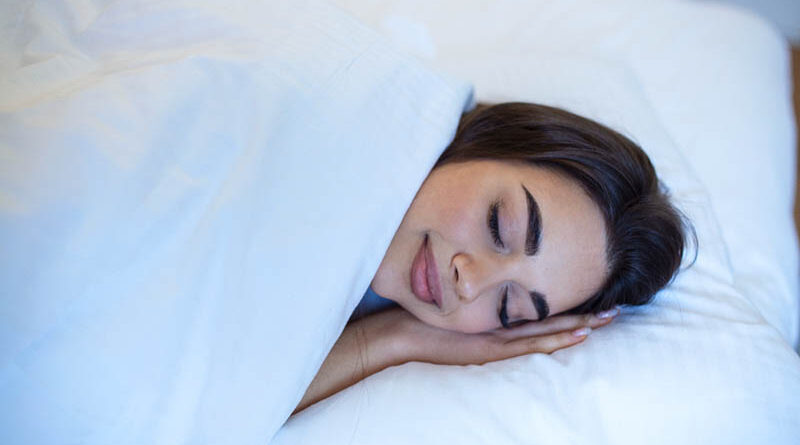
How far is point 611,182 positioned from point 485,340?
0.35 metres

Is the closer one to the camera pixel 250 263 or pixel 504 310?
pixel 250 263

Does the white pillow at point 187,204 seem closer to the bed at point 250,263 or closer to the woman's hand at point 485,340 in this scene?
the bed at point 250,263

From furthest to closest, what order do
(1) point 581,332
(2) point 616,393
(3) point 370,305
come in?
1. (3) point 370,305
2. (1) point 581,332
3. (2) point 616,393

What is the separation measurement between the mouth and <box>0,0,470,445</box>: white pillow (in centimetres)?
8

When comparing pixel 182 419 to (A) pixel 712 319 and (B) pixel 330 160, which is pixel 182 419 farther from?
(A) pixel 712 319

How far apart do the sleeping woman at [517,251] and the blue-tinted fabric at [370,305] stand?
1.8 inches

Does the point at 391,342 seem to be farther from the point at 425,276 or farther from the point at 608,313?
the point at 608,313

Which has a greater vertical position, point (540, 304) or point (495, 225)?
point (495, 225)

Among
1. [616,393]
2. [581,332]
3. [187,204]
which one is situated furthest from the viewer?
[581,332]

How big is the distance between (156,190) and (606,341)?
27.6 inches

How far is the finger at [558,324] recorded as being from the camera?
1017mm

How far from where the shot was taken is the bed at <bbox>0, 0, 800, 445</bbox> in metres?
0.68

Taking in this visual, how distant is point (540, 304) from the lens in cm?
99

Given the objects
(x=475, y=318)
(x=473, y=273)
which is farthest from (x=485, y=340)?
(x=473, y=273)
